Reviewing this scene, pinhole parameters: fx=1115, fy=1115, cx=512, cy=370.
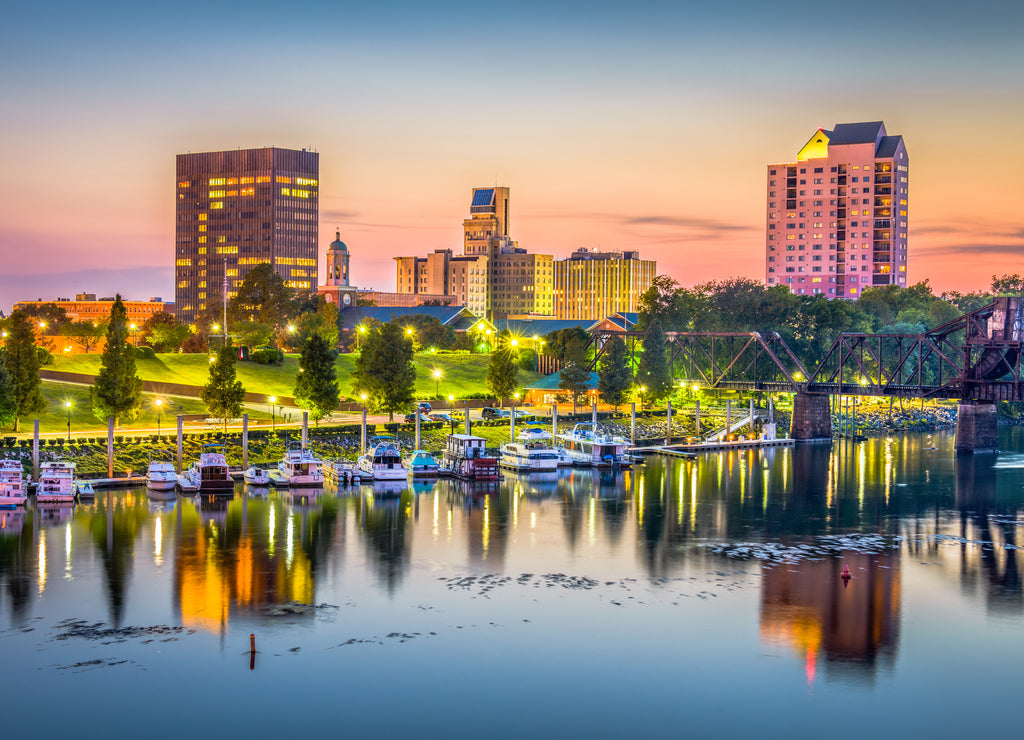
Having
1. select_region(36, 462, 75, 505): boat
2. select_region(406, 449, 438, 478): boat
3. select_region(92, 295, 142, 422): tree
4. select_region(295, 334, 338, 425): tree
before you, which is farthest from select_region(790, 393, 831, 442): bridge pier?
select_region(36, 462, 75, 505): boat

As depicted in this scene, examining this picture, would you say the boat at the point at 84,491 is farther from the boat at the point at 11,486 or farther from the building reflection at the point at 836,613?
the building reflection at the point at 836,613

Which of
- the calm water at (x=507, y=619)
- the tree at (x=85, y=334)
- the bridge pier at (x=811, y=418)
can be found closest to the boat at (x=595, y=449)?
the calm water at (x=507, y=619)

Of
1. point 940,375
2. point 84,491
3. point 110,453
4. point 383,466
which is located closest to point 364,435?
point 383,466

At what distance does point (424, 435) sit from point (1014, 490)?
181 ft

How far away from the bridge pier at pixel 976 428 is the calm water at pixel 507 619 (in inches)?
1622

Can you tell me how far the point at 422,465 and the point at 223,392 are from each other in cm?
2106

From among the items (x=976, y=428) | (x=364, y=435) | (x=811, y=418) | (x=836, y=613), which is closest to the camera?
(x=836, y=613)

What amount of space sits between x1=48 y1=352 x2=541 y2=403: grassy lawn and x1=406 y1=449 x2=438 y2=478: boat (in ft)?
128

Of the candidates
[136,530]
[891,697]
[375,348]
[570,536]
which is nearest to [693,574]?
[570,536]

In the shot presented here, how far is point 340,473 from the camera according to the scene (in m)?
93.4

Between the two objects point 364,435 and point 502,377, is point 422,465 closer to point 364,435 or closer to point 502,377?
point 364,435

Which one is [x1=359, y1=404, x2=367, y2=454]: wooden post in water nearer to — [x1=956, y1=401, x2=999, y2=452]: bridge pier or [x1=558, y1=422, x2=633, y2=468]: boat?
[x1=558, y1=422, x2=633, y2=468]: boat

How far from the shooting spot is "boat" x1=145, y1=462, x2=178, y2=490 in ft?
282

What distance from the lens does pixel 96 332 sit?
188875 mm
